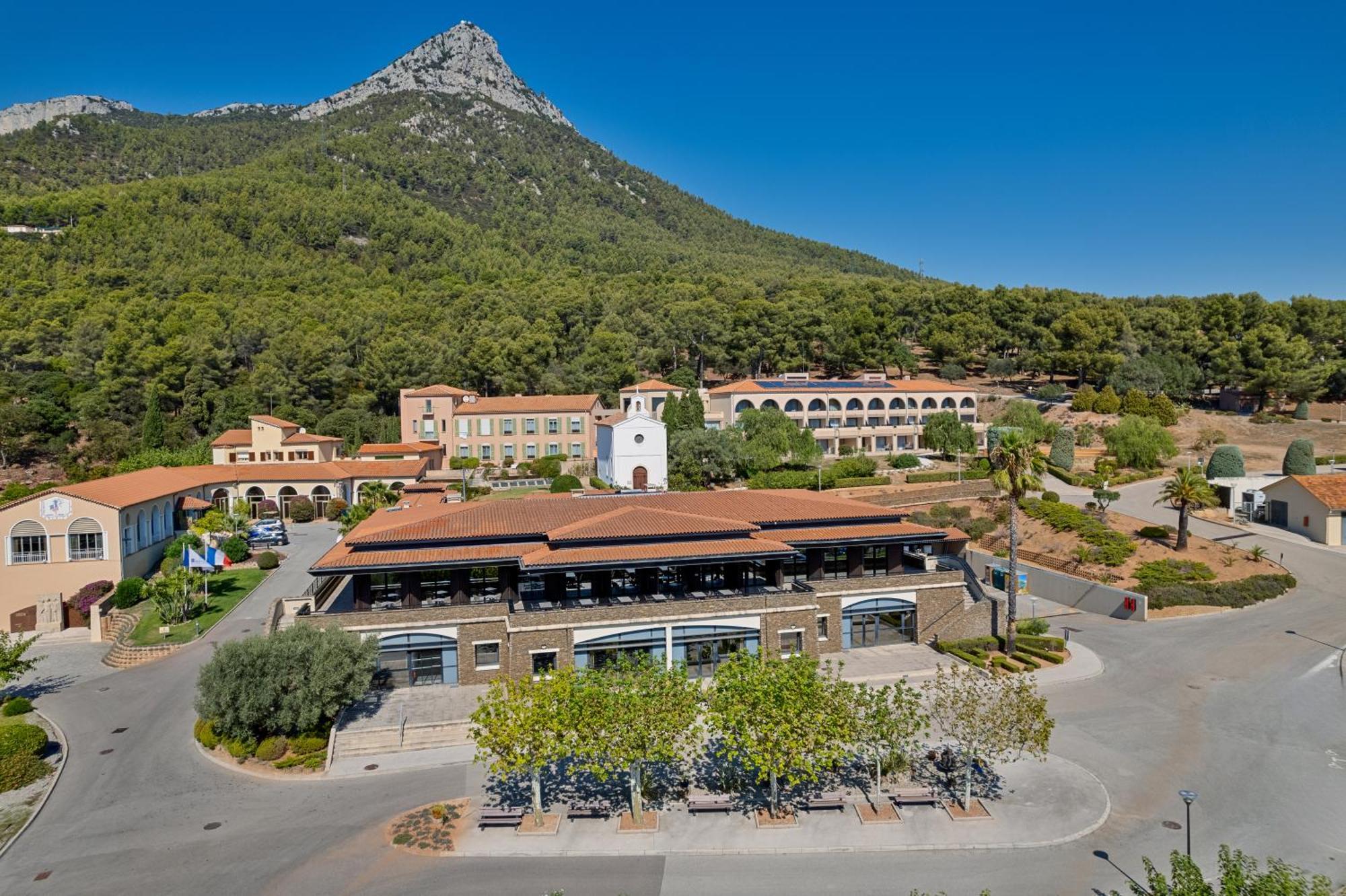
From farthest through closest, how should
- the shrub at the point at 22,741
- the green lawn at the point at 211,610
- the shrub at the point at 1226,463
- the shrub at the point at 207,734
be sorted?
1. the shrub at the point at 1226,463
2. the green lawn at the point at 211,610
3. the shrub at the point at 207,734
4. the shrub at the point at 22,741

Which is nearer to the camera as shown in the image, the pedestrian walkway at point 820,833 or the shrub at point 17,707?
the pedestrian walkway at point 820,833

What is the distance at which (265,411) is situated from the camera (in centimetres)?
7850

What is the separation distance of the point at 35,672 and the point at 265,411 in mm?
50874

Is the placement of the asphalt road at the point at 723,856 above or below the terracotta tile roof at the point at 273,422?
below

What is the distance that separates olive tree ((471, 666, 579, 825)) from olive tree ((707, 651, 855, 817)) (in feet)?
12.3

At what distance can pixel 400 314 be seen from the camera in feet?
309

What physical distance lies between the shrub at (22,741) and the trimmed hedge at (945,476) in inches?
2082

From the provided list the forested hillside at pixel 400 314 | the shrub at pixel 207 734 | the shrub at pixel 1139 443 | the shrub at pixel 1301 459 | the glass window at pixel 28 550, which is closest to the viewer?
the shrub at pixel 207 734

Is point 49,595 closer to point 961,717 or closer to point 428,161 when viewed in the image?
point 961,717

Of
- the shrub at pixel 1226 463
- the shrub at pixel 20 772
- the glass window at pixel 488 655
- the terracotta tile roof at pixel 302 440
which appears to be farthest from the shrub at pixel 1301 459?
the terracotta tile roof at pixel 302 440

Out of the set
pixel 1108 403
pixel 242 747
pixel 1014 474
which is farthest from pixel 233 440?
pixel 1108 403

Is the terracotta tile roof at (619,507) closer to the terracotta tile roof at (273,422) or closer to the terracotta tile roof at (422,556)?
the terracotta tile roof at (422,556)

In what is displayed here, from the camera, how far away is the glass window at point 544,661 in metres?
27.3

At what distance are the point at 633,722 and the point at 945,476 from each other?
47.8m
